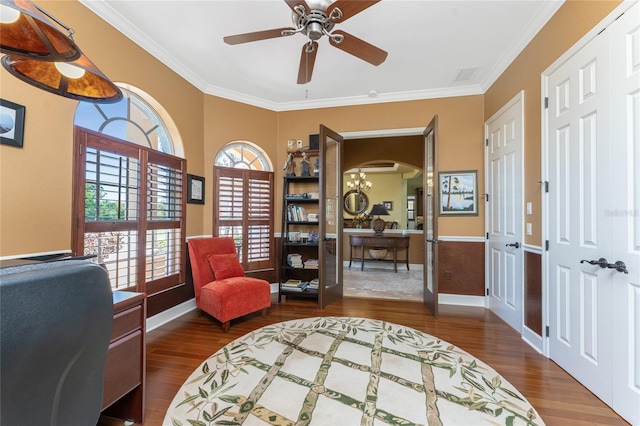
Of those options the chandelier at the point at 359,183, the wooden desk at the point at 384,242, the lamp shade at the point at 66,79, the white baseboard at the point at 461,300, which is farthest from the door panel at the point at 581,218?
the chandelier at the point at 359,183

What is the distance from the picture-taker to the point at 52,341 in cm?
63

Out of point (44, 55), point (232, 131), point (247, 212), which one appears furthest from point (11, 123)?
point (247, 212)

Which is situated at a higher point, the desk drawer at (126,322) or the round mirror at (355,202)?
the round mirror at (355,202)

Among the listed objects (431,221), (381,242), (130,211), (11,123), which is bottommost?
(381,242)

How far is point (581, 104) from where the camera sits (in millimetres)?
2047

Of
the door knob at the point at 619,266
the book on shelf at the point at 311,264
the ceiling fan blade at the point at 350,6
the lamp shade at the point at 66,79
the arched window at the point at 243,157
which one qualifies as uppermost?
the ceiling fan blade at the point at 350,6

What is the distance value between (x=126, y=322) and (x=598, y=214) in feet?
10.3

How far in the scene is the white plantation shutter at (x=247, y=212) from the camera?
13.0 ft

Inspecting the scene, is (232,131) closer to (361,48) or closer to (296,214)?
(296,214)

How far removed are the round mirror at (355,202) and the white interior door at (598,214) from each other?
632cm

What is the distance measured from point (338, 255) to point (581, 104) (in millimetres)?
3106

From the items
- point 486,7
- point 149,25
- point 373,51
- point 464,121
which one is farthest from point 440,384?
point 149,25

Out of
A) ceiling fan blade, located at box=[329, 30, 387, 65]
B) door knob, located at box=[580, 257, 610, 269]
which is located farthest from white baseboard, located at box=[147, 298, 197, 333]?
door knob, located at box=[580, 257, 610, 269]

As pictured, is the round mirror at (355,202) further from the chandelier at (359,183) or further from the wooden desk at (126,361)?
the wooden desk at (126,361)
